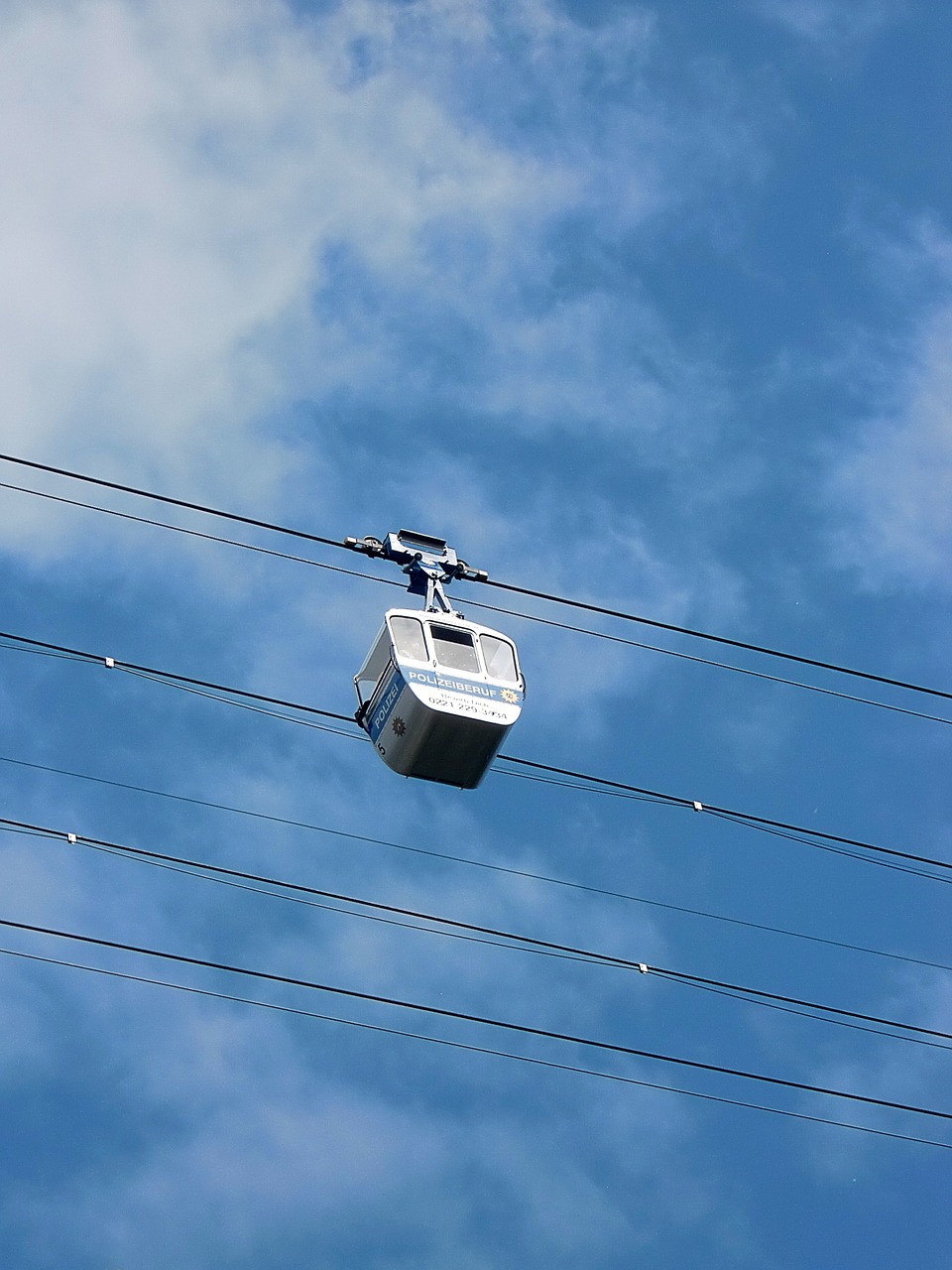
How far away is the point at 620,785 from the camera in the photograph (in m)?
26.8

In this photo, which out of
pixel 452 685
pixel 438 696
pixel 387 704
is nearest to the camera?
pixel 438 696

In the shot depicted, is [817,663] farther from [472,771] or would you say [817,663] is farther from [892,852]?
[472,771]

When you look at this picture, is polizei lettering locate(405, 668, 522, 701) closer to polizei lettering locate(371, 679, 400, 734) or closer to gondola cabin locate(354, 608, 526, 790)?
gondola cabin locate(354, 608, 526, 790)

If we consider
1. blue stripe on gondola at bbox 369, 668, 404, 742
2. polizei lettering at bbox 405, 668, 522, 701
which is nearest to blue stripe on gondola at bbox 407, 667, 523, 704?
polizei lettering at bbox 405, 668, 522, 701

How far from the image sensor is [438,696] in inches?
1166

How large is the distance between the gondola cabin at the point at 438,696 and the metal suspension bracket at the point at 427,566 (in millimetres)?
496

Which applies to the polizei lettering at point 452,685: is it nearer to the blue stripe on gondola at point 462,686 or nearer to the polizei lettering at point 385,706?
the blue stripe on gondola at point 462,686

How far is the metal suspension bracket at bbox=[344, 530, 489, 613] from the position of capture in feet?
102

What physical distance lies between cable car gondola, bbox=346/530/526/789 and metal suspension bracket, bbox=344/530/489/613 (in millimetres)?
14

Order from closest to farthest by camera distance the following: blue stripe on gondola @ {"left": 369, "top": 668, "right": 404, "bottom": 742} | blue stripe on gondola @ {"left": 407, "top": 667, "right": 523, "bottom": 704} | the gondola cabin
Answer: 1. the gondola cabin
2. blue stripe on gondola @ {"left": 407, "top": 667, "right": 523, "bottom": 704}
3. blue stripe on gondola @ {"left": 369, "top": 668, "right": 404, "bottom": 742}

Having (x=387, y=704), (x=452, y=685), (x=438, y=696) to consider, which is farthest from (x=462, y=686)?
(x=387, y=704)

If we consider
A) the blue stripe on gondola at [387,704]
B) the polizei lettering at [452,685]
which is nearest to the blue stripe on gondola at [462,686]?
the polizei lettering at [452,685]

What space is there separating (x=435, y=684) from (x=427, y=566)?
7.55ft

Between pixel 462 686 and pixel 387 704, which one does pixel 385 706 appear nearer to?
pixel 387 704
